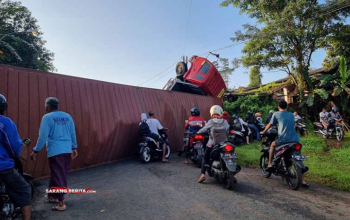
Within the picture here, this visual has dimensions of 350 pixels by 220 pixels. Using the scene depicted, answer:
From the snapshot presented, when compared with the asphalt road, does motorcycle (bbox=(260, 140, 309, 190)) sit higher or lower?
higher

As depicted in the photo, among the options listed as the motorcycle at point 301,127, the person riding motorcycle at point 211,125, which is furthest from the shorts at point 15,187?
the motorcycle at point 301,127

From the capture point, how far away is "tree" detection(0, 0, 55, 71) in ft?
63.9

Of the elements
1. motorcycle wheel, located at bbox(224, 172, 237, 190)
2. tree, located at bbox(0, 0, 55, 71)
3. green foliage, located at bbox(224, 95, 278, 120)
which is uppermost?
tree, located at bbox(0, 0, 55, 71)

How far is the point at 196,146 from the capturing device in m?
6.30

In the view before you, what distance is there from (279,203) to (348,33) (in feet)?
43.3

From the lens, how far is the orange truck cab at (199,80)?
44.2ft

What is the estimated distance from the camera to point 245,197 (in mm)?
4035

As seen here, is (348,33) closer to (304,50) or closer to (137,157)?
(304,50)

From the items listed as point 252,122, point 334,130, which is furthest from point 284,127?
point 334,130

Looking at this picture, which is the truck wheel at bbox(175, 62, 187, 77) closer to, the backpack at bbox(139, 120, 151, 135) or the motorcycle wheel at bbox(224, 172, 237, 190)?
the backpack at bbox(139, 120, 151, 135)

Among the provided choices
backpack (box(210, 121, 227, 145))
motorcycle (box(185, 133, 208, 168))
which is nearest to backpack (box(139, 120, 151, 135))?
motorcycle (box(185, 133, 208, 168))

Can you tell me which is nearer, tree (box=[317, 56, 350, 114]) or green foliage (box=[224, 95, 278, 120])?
tree (box=[317, 56, 350, 114])

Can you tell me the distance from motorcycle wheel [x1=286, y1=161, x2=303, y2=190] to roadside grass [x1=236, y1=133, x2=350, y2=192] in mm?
923

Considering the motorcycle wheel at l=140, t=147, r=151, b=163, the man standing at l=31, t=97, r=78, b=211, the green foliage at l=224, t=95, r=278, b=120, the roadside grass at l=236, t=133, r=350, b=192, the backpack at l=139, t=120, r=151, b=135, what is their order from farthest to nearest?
the green foliage at l=224, t=95, r=278, b=120
the backpack at l=139, t=120, r=151, b=135
the motorcycle wheel at l=140, t=147, r=151, b=163
the roadside grass at l=236, t=133, r=350, b=192
the man standing at l=31, t=97, r=78, b=211
